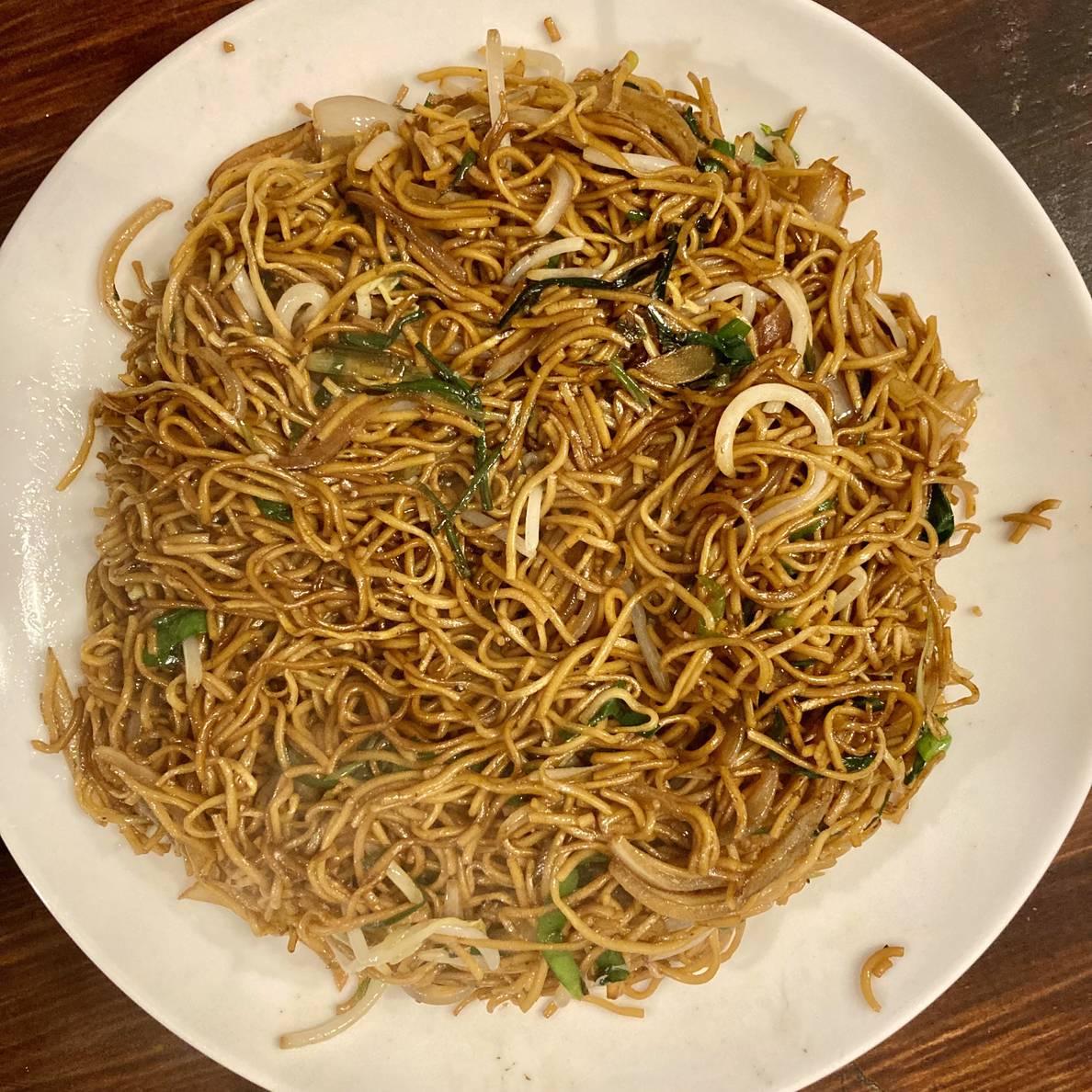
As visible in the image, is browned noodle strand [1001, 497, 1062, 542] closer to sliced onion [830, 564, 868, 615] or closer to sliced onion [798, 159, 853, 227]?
sliced onion [830, 564, 868, 615]

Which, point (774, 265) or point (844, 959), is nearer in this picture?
point (774, 265)

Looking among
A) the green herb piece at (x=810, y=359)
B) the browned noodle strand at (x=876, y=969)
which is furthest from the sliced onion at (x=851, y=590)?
the browned noodle strand at (x=876, y=969)

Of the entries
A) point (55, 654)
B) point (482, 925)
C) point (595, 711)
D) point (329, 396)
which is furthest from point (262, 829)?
point (329, 396)

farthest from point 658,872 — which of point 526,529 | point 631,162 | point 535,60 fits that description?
point 535,60

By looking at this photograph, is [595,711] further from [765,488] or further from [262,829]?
[262,829]

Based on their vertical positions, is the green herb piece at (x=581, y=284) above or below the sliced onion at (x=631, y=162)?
below

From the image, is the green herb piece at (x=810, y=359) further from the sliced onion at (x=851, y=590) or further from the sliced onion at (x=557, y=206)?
the sliced onion at (x=557, y=206)
